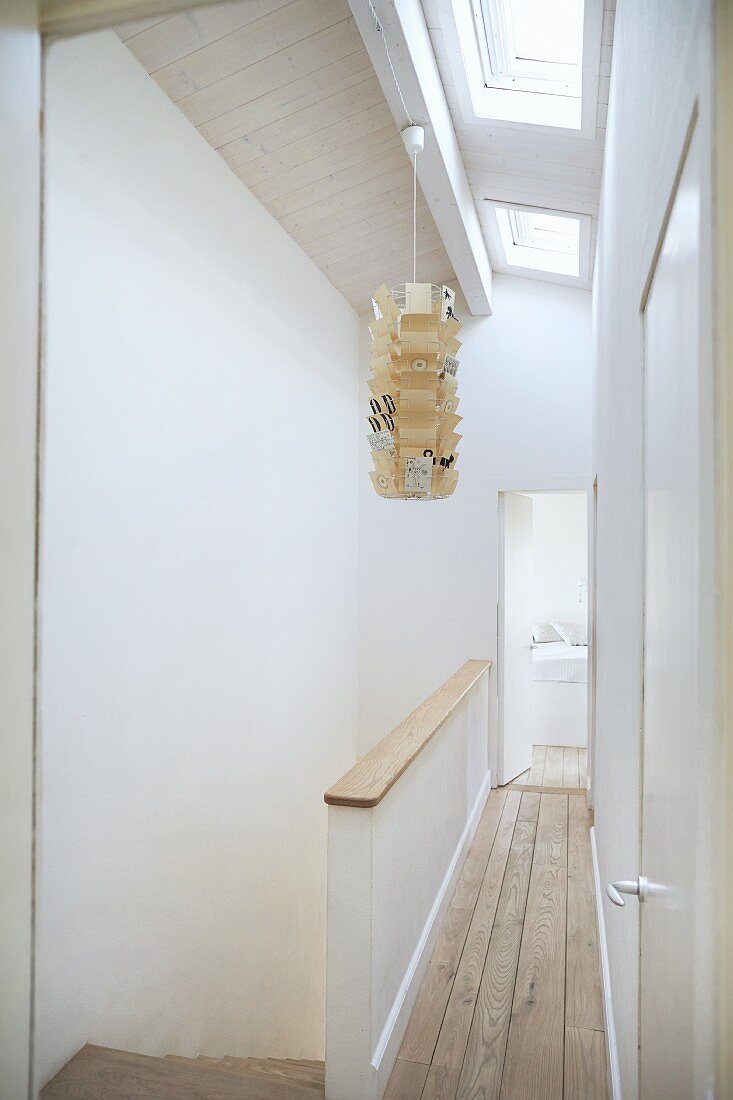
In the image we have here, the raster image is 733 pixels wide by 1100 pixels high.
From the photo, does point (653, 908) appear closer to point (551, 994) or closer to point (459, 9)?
point (551, 994)

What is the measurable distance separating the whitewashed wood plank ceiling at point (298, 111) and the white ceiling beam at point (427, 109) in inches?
12.1

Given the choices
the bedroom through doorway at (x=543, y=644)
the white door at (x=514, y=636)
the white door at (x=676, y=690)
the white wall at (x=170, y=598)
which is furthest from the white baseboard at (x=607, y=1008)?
the bedroom through doorway at (x=543, y=644)

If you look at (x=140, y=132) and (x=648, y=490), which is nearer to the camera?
(x=648, y=490)

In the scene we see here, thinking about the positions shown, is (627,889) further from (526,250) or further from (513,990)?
(526,250)

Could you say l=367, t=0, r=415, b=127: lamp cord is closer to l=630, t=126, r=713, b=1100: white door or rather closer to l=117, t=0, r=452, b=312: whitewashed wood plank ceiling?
l=117, t=0, r=452, b=312: whitewashed wood plank ceiling

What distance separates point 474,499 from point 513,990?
3.43 metres

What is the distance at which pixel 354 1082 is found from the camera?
84.7 inches

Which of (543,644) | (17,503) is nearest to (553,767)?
(543,644)

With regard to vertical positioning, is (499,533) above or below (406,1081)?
above

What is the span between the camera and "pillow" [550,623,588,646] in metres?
7.59

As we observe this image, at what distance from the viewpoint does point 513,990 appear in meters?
2.78

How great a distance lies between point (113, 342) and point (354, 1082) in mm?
2425

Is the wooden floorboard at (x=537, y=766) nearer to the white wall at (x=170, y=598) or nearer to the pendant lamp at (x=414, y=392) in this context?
the white wall at (x=170, y=598)

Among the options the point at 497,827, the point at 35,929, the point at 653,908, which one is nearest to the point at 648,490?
the point at 653,908
